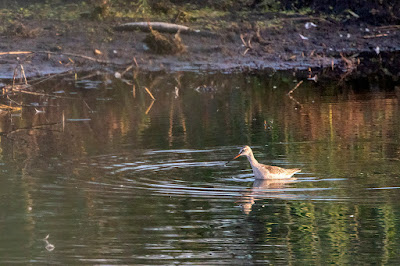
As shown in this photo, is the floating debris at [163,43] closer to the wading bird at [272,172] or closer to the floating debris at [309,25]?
the floating debris at [309,25]

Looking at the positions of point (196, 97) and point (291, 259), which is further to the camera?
point (196, 97)

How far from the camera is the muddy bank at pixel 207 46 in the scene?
23.9m

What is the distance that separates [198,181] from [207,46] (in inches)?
577

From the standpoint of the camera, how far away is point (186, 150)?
520 inches

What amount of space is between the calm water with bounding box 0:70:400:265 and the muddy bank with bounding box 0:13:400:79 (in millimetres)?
4403

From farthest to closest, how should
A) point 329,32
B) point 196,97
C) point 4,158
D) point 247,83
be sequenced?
point 329,32
point 247,83
point 196,97
point 4,158

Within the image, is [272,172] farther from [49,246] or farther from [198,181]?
[49,246]

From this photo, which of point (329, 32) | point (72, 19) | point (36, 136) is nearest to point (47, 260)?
point (36, 136)

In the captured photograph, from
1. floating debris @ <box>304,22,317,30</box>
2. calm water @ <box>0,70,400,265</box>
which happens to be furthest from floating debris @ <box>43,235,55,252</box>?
floating debris @ <box>304,22,317,30</box>

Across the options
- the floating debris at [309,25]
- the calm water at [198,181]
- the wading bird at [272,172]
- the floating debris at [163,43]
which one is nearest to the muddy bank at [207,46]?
the floating debris at [309,25]

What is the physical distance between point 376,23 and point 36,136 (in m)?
17.2

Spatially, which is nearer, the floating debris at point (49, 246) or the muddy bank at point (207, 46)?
the floating debris at point (49, 246)

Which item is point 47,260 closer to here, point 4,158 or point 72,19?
point 4,158

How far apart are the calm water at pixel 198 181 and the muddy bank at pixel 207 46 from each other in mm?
4403
